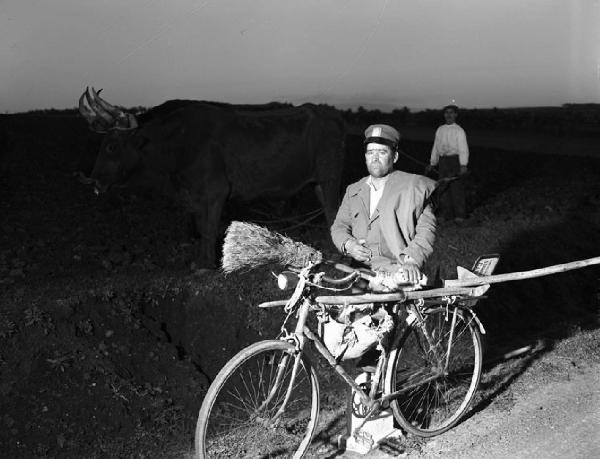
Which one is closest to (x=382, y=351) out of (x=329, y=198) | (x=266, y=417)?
(x=266, y=417)

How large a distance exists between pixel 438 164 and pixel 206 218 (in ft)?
17.1

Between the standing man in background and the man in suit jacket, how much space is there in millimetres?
6800

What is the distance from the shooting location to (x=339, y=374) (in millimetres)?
4918

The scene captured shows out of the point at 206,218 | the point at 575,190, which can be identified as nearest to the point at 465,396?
the point at 206,218

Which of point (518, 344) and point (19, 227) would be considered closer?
point (518, 344)

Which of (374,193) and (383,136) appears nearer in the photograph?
(383,136)

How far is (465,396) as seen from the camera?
5875 millimetres

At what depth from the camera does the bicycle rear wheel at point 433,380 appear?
17.4 ft

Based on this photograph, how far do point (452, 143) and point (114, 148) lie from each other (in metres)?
5.75

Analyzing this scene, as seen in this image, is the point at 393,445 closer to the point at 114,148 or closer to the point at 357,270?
the point at 357,270

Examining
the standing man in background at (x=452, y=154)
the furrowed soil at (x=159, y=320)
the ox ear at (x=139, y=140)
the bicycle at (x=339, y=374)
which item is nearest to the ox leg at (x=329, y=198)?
the furrowed soil at (x=159, y=320)

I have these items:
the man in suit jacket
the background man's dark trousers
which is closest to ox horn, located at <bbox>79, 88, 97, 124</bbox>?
the man in suit jacket

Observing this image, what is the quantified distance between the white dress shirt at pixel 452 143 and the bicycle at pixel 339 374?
6.11 meters

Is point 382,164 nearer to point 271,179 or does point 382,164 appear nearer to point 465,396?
point 465,396
